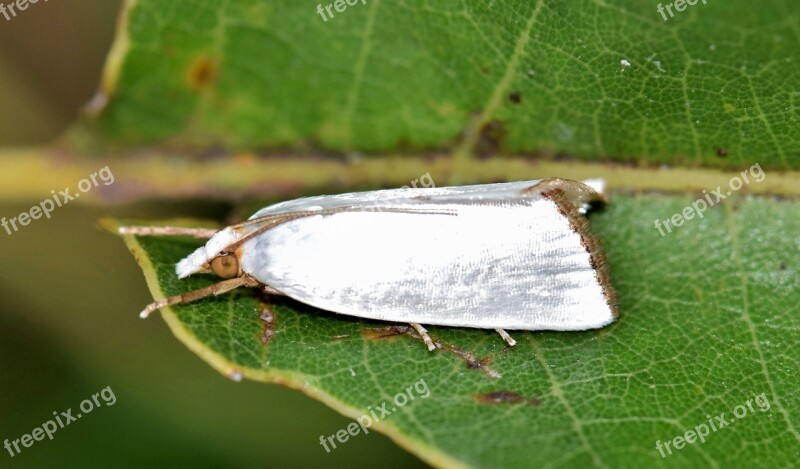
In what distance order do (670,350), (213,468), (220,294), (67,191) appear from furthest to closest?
(67,191) → (213,468) → (220,294) → (670,350)

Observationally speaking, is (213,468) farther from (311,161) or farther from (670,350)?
(670,350)

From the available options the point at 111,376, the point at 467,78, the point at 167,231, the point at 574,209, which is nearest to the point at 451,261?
the point at 574,209

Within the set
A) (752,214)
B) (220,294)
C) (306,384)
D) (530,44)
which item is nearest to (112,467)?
(220,294)
